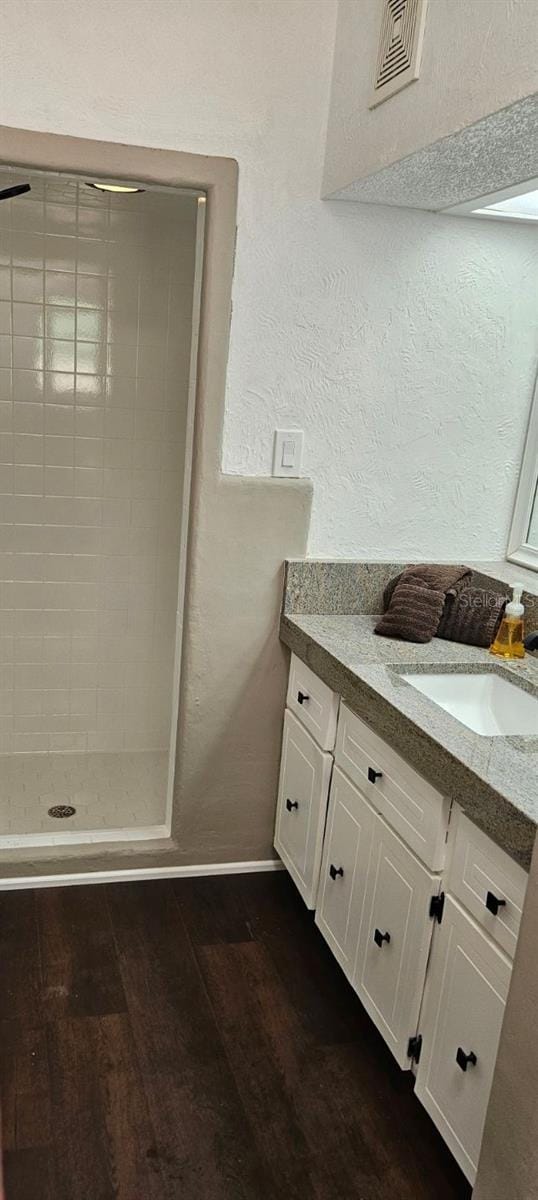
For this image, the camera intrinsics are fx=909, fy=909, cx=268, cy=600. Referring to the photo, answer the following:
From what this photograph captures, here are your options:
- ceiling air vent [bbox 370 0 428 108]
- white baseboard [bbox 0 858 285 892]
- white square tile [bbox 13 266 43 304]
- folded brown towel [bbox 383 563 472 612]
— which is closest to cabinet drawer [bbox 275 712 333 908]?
white baseboard [bbox 0 858 285 892]

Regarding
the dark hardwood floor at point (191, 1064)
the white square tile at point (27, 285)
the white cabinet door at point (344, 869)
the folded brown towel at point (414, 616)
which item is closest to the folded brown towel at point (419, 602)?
the folded brown towel at point (414, 616)

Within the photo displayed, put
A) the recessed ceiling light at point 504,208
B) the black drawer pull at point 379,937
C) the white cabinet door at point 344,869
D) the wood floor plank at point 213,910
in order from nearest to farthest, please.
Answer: the black drawer pull at point 379,937 → the white cabinet door at point 344,869 → the recessed ceiling light at point 504,208 → the wood floor plank at point 213,910

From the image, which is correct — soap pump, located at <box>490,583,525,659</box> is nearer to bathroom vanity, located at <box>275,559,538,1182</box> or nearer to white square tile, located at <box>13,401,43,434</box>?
bathroom vanity, located at <box>275,559,538,1182</box>

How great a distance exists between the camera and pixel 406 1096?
1930 millimetres

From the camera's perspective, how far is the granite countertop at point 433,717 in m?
1.49

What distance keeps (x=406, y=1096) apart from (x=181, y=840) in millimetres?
1006

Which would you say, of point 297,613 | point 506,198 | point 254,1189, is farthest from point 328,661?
point 506,198

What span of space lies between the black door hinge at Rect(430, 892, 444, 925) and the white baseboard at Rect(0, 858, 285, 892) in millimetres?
1140

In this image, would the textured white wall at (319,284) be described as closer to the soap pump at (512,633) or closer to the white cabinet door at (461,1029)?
the soap pump at (512,633)

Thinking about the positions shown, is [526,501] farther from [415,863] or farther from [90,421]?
[90,421]

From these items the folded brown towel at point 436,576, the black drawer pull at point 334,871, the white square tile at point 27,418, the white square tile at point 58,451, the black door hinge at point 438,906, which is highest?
the white square tile at point 27,418

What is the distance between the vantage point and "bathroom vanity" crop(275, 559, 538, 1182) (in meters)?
1.54

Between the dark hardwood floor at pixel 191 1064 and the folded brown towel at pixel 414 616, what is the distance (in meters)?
0.85

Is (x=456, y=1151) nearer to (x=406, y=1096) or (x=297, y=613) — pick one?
(x=406, y=1096)
